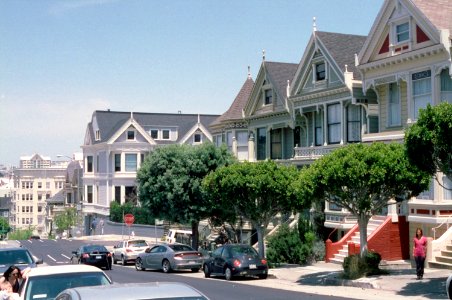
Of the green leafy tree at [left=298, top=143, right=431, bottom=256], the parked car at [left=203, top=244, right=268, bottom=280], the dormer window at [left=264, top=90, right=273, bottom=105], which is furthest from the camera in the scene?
the dormer window at [left=264, top=90, right=273, bottom=105]

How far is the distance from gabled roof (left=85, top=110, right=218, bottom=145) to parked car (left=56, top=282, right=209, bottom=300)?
209 ft

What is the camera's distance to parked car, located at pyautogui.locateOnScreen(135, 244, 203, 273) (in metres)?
33.0

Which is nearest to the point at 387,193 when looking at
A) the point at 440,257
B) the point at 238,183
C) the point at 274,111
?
the point at 440,257

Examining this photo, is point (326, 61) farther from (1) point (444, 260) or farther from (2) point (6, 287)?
(2) point (6, 287)

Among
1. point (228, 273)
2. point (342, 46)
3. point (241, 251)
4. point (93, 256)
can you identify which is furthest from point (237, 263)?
point (342, 46)

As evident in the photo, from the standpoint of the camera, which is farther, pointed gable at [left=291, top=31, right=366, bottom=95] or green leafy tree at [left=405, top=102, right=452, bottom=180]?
pointed gable at [left=291, top=31, right=366, bottom=95]

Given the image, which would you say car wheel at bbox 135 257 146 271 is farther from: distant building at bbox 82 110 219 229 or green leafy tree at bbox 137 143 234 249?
distant building at bbox 82 110 219 229

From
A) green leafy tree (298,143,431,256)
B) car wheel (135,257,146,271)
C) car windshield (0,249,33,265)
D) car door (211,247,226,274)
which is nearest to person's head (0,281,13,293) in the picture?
car windshield (0,249,33,265)

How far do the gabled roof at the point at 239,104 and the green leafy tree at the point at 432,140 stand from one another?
28.0m

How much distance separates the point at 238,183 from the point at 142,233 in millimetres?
35031

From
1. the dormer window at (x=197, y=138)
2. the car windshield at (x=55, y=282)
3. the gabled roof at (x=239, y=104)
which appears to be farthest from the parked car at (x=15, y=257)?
the dormer window at (x=197, y=138)

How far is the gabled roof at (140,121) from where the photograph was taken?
73.1 m

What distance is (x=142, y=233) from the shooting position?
64.6 m

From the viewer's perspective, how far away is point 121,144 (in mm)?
70812
